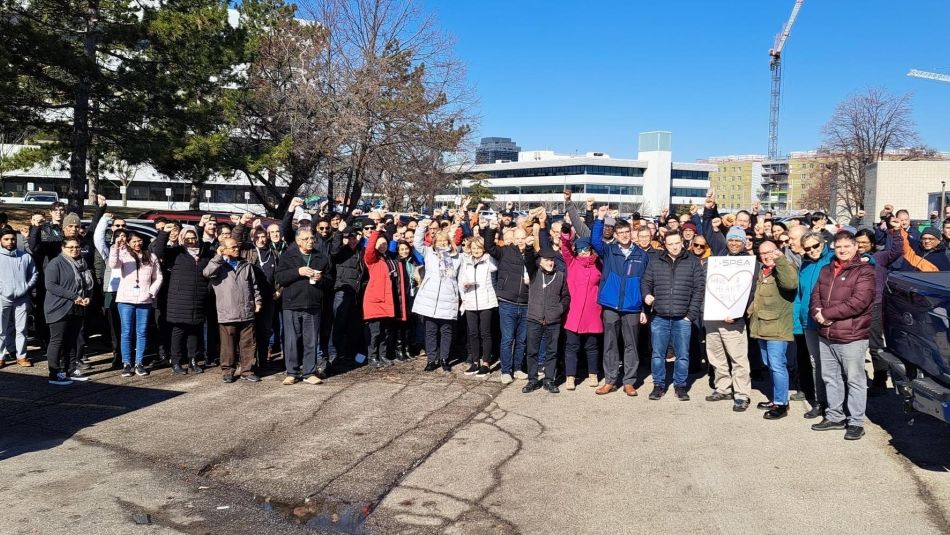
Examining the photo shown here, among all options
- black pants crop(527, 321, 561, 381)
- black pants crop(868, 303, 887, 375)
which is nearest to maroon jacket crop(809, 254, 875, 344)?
black pants crop(868, 303, 887, 375)

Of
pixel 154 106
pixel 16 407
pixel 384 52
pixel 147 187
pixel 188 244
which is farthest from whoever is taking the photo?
pixel 147 187

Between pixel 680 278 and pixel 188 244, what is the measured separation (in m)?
5.95

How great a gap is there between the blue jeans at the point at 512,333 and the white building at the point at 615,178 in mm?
112793

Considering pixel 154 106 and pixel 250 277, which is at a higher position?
pixel 154 106

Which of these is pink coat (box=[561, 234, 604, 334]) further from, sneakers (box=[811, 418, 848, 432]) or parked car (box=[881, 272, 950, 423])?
parked car (box=[881, 272, 950, 423])

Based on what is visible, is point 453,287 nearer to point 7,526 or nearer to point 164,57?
point 7,526

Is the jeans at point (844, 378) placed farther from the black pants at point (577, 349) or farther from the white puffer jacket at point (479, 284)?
the white puffer jacket at point (479, 284)

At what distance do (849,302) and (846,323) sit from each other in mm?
191

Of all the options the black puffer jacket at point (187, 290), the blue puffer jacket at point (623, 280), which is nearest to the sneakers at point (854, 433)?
the blue puffer jacket at point (623, 280)

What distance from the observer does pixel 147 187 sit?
8156cm

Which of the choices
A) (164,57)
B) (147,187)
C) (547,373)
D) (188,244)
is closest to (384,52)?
(164,57)

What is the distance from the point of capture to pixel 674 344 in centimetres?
841

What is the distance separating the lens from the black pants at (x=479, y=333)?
376 inches

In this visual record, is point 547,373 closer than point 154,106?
Yes
